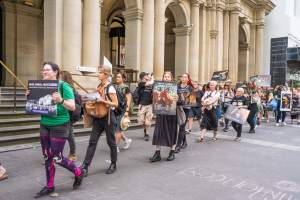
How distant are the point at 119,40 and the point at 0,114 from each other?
1511 centimetres

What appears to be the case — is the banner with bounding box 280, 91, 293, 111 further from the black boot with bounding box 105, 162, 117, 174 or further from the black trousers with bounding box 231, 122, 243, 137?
the black boot with bounding box 105, 162, 117, 174

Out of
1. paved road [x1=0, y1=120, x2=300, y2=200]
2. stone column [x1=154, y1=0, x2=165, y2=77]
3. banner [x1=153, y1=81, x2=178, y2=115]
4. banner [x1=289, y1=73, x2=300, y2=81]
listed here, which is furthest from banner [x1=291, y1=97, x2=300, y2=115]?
banner [x1=289, y1=73, x2=300, y2=81]

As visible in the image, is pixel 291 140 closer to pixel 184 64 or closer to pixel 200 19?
pixel 184 64

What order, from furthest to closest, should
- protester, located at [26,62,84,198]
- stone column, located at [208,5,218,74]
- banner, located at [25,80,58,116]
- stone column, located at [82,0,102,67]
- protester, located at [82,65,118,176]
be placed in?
1. stone column, located at [208,5,218,74]
2. stone column, located at [82,0,102,67]
3. protester, located at [82,65,118,176]
4. protester, located at [26,62,84,198]
5. banner, located at [25,80,58,116]

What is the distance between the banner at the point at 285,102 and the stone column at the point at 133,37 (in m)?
7.01

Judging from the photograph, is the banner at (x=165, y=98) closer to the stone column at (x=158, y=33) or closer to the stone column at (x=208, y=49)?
the stone column at (x=158, y=33)

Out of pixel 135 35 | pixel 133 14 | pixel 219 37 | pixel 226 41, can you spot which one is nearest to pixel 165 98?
pixel 135 35

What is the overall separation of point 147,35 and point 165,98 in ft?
33.7

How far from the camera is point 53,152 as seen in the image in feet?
14.7

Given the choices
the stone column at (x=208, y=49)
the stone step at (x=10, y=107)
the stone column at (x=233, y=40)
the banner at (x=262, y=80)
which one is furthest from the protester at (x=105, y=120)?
the stone column at (x=233, y=40)

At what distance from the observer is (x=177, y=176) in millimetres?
5730

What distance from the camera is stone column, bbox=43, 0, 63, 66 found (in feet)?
38.1

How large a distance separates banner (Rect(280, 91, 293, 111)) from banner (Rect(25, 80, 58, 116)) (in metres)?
13.1

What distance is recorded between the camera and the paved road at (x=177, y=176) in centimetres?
480
